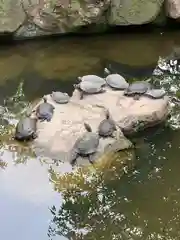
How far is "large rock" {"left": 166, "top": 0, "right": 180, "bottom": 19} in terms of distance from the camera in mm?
4637

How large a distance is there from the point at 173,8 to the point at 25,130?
7.08 ft

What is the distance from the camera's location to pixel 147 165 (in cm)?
309

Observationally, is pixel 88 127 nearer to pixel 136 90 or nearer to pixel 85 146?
pixel 85 146

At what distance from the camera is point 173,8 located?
4664mm

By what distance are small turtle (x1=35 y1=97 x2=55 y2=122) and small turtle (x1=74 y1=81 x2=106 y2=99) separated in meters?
0.29

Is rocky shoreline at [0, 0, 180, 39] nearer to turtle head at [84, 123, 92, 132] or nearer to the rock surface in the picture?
the rock surface

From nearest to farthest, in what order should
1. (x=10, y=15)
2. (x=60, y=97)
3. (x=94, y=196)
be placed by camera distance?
(x=94, y=196)
(x=60, y=97)
(x=10, y=15)

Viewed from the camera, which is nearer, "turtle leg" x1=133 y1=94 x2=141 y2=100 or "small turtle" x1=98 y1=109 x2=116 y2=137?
"small turtle" x1=98 y1=109 x2=116 y2=137

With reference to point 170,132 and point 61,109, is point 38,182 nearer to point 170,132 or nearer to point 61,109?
point 61,109

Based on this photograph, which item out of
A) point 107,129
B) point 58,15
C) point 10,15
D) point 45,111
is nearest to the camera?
point 107,129

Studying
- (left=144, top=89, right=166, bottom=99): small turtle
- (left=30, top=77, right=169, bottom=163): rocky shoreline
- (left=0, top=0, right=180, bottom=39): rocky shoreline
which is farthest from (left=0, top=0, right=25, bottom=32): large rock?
(left=144, top=89, right=166, bottom=99): small turtle

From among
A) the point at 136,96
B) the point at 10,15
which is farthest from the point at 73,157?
the point at 10,15

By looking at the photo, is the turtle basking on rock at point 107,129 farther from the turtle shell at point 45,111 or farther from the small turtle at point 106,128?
the turtle shell at point 45,111

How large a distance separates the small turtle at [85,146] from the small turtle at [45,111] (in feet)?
1.02
